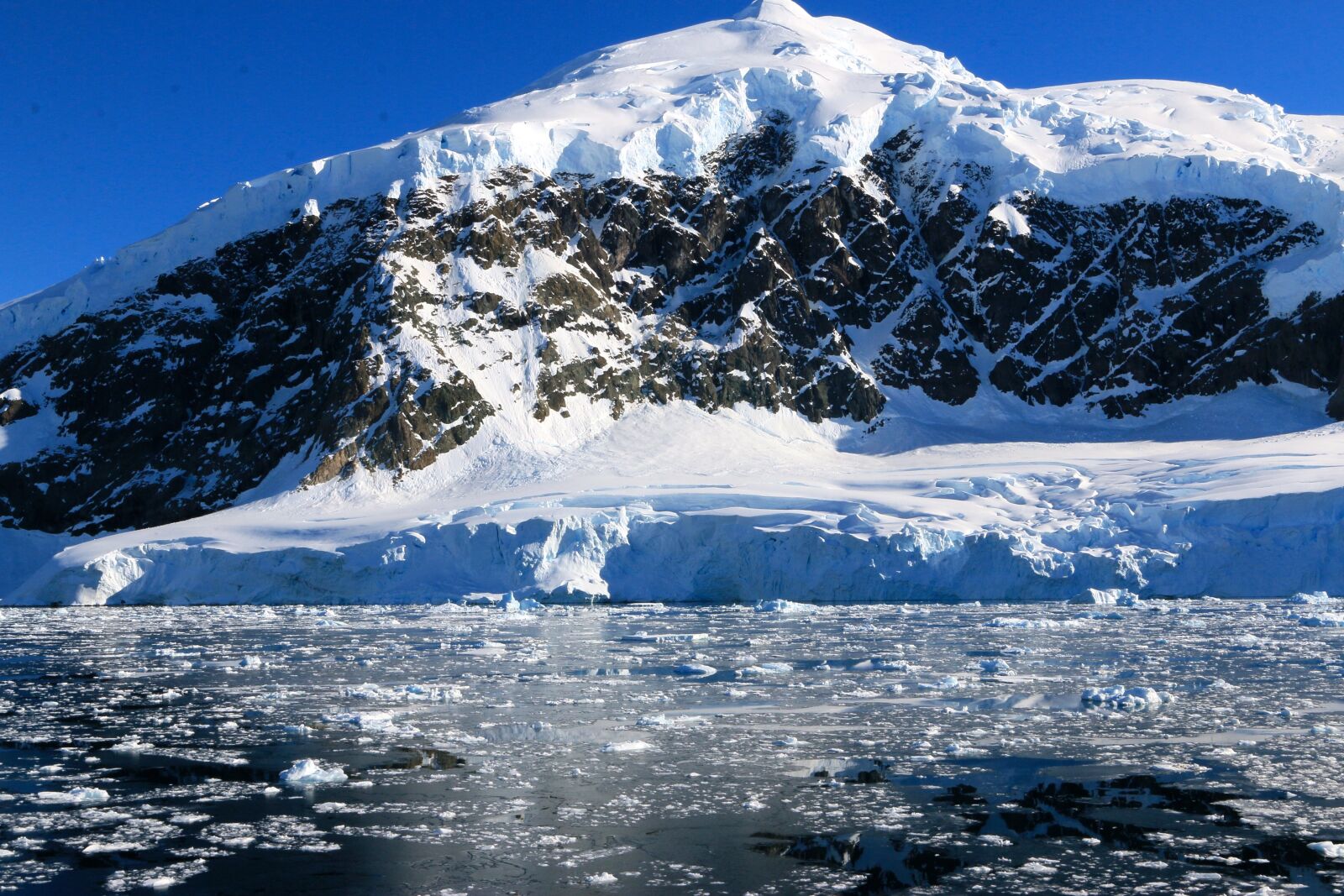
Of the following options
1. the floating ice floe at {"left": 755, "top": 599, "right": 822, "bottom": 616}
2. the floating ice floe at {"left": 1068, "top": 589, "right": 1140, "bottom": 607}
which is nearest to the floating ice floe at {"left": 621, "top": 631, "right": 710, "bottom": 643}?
the floating ice floe at {"left": 755, "top": 599, "right": 822, "bottom": 616}

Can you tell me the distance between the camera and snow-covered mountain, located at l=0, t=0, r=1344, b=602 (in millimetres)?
61469

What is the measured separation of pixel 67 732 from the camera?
55.1 feet

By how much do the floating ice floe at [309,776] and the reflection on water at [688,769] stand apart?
4cm

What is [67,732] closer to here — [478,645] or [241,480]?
[478,645]

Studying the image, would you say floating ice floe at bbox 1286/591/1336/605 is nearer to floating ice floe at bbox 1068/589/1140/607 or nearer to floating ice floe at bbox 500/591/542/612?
floating ice floe at bbox 1068/589/1140/607

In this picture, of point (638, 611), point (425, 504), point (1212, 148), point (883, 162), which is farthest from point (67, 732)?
point (1212, 148)

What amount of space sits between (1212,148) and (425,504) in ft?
197

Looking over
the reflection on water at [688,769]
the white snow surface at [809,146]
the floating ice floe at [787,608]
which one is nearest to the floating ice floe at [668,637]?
the reflection on water at [688,769]

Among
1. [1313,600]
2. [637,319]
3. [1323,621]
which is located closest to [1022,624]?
[1323,621]

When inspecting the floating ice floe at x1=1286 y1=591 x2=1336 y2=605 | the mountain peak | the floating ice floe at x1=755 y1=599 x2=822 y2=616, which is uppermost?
the mountain peak

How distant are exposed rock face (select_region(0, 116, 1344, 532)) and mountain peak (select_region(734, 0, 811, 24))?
106 ft

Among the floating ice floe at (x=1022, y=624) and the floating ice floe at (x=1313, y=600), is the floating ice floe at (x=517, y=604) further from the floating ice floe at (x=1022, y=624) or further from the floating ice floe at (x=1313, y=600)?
the floating ice floe at (x=1313, y=600)

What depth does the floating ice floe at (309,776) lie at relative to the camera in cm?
1348

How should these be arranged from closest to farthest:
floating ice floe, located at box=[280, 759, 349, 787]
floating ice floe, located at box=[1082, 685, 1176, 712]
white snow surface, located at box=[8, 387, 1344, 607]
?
floating ice floe, located at box=[280, 759, 349, 787]
floating ice floe, located at box=[1082, 685, 1176, 712]
white snow surface, located at box=[8, 387, 1344, 607]
